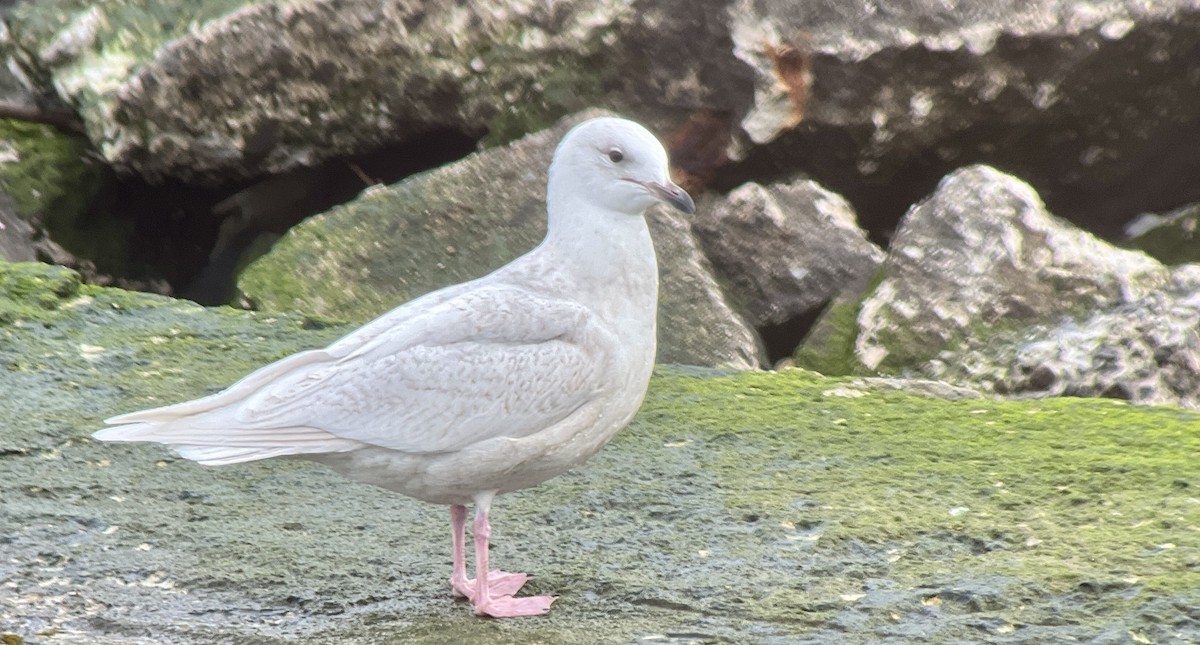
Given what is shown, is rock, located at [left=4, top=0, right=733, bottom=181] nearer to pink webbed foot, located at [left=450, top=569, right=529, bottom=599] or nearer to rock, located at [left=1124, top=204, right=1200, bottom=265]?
rock, located at [left=1124, top=204, right=1200, bottom=265]

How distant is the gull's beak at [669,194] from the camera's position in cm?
453

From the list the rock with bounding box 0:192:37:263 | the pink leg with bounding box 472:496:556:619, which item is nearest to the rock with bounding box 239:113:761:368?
the rock with bounding box 0:192:37:263

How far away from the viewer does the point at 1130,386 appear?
7004mm

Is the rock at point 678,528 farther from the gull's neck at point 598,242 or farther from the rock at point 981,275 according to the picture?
the rock at point 981,275

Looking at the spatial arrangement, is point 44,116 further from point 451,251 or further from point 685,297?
point 685,297

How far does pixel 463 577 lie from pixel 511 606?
0.90 feet

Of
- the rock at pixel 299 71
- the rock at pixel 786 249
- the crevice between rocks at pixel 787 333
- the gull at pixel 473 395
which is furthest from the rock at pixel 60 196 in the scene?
the gull at pixel 473 395

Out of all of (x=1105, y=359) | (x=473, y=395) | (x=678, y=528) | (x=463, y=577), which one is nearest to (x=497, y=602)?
(x=463, y=577)

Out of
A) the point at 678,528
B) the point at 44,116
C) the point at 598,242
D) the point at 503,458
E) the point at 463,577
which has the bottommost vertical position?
the point at 463,577

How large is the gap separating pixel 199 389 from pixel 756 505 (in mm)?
2448

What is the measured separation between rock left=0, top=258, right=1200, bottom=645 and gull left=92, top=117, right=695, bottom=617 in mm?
335

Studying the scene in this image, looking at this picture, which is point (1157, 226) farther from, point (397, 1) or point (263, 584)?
point (263, 584)

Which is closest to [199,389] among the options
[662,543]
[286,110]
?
[662,543]

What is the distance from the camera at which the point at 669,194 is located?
4.53 metres
